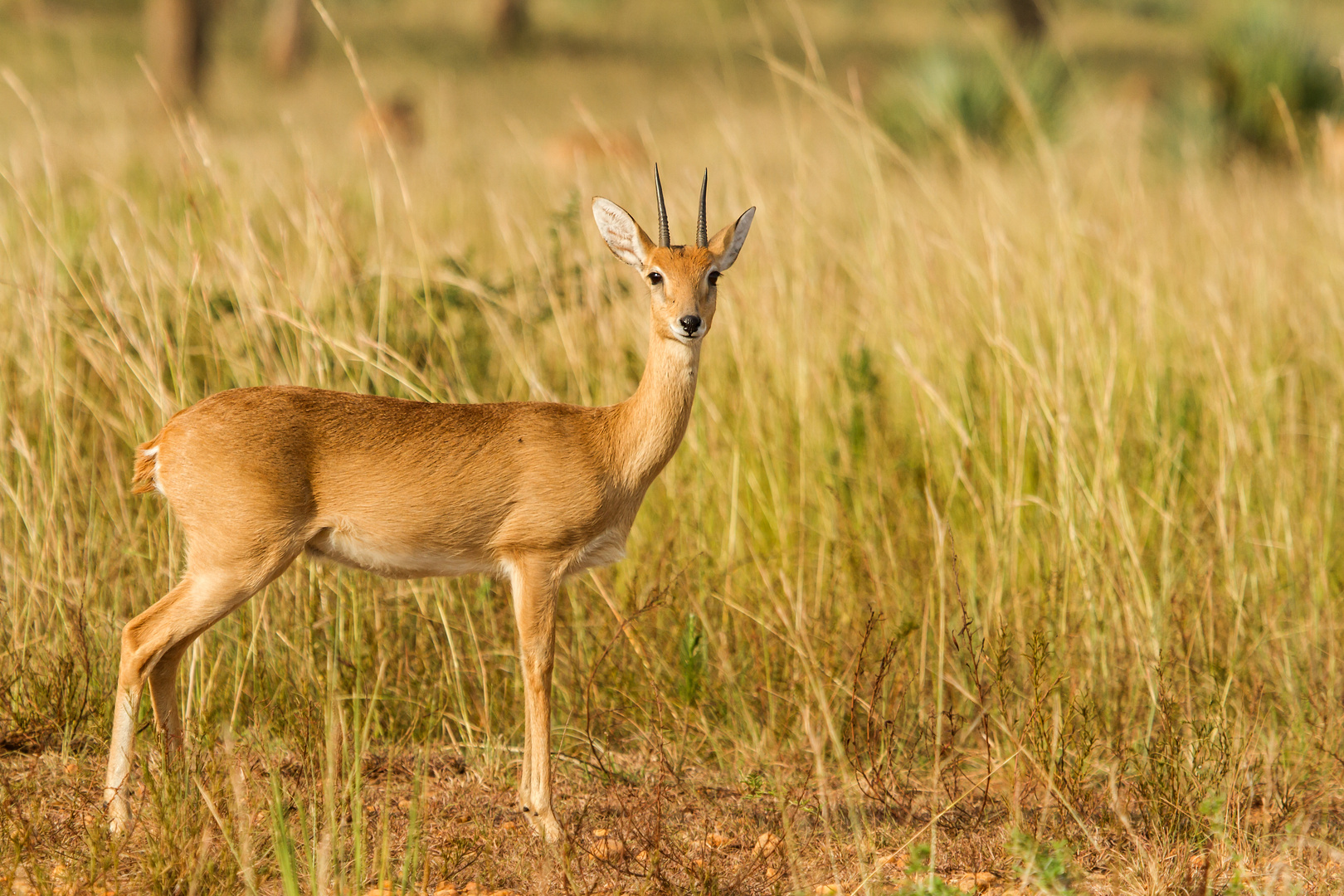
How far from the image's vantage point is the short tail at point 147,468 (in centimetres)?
290

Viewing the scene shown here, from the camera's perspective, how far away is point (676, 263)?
292 centimetres

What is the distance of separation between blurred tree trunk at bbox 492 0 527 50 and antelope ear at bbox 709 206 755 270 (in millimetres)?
31217

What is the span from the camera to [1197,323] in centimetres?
587

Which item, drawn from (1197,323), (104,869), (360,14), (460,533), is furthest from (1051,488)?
(360,14)

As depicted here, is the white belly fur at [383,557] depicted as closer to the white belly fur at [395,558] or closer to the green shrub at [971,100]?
the white belly fur at [395,558]

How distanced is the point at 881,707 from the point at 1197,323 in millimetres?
3057

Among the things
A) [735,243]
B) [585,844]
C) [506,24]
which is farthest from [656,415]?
[506,24]

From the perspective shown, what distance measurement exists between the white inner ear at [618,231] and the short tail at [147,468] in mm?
1142

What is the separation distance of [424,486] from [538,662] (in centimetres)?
50

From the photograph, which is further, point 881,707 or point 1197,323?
point 1197,323

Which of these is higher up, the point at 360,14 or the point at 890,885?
the point at 360,14

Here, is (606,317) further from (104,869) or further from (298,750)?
(104,869)

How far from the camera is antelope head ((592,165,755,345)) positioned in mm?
2863

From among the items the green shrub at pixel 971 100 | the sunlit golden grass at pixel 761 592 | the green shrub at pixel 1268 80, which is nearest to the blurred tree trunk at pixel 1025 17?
the green shrub at pixel 1268 80
